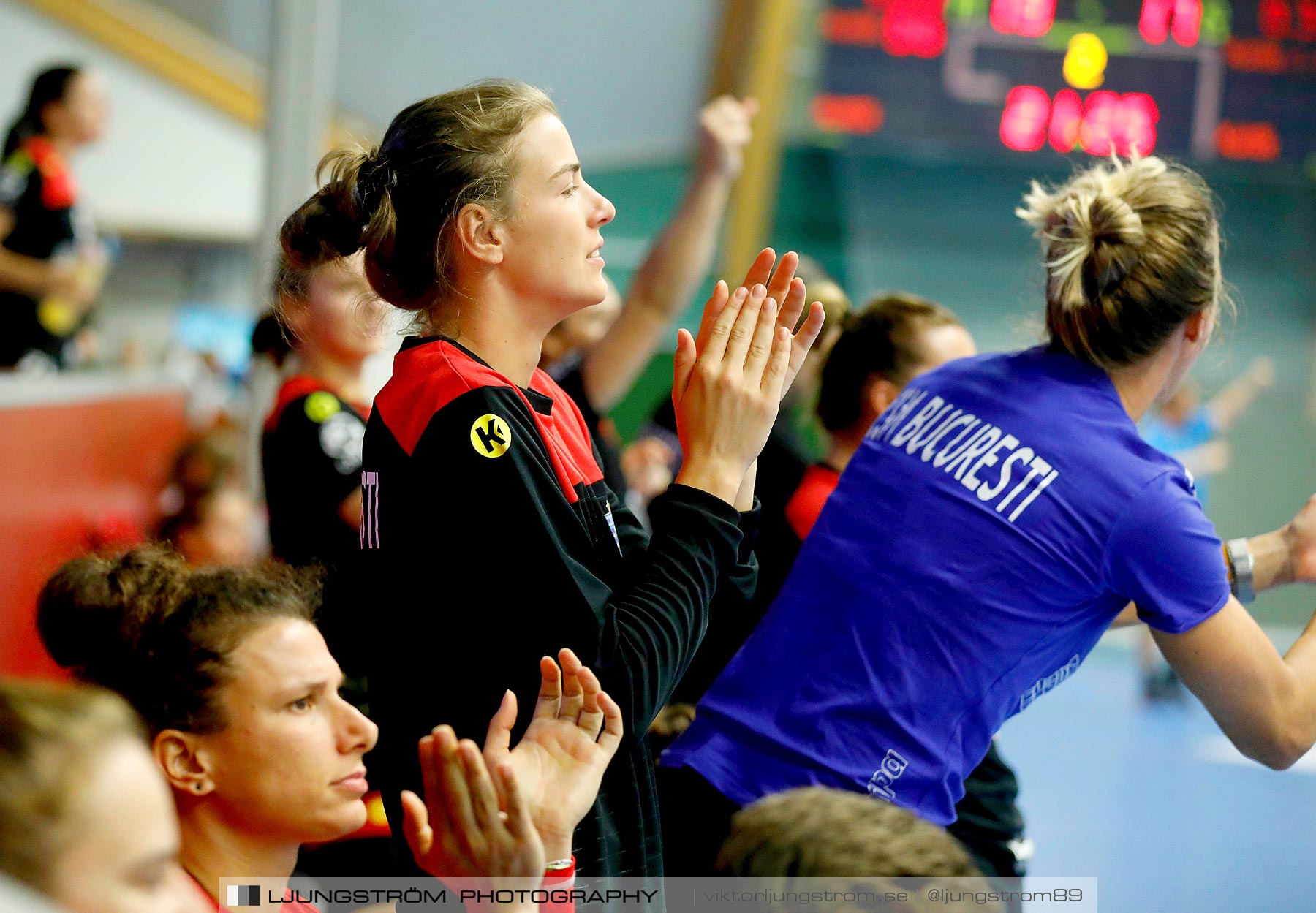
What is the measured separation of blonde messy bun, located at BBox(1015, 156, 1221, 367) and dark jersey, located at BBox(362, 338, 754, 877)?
1.77ft

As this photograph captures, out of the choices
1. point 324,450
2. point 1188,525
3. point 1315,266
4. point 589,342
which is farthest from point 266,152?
point 1315,266

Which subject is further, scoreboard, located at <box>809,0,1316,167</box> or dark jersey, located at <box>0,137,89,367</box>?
scoreboard, located at <box>809,0,1316,167</box>

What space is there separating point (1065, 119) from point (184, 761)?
18.8 ft

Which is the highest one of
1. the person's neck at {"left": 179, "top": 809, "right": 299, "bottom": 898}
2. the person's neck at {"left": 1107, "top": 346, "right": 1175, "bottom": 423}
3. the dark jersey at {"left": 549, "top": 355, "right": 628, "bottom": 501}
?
the person's neck at {"left": 1107, "top": 346, "right": 1175, "bottom": 423}

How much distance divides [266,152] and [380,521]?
3.28m

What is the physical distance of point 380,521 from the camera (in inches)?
47.3

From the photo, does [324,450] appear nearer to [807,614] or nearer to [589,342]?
[589,342]

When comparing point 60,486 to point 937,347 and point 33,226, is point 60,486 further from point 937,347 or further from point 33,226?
point 937,347

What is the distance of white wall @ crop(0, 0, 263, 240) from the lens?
6.75 meters

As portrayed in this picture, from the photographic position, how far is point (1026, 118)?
20.2 ft

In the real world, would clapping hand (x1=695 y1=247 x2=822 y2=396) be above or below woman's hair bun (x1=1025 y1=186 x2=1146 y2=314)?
Result: below

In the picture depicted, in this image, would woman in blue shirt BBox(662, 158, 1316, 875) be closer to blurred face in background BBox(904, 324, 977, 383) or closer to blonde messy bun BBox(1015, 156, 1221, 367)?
blonde messy bun BBox(1015, 156, 1221, 367)

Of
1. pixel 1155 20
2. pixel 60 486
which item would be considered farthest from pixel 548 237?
pixel 1155 20

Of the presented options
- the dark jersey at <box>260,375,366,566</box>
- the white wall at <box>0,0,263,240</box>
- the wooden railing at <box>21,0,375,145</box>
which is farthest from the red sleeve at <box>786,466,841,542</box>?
the white wall at <box>0,0,263,240</box>
